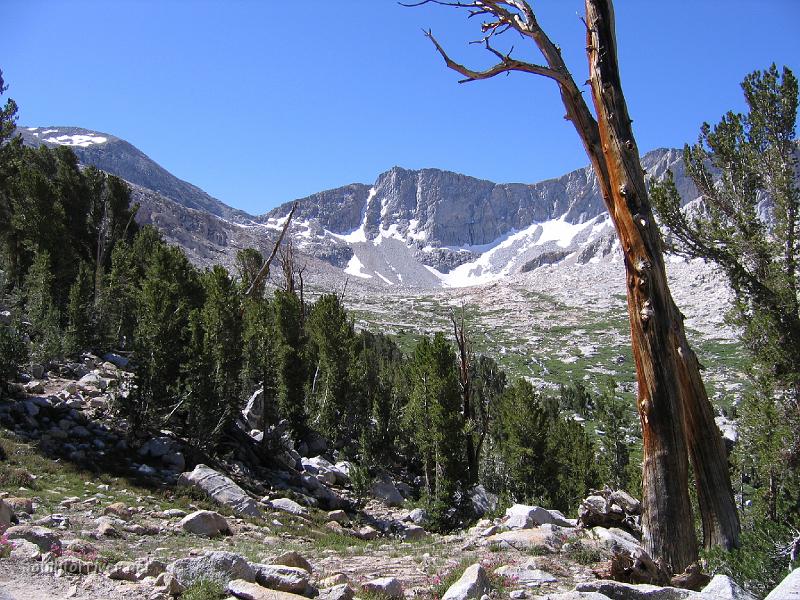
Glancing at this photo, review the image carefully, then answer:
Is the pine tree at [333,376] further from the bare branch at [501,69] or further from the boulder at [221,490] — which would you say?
the bare branch at [501,69]

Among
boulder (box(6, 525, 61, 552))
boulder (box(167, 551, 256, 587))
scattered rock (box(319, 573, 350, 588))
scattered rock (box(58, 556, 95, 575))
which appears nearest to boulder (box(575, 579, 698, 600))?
scattered rock (box(319, 573, 350, 588))

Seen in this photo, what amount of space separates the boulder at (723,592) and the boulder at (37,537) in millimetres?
6725

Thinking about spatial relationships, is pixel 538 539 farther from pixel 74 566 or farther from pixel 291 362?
pixel 291 362

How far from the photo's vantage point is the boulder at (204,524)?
976 centimetres

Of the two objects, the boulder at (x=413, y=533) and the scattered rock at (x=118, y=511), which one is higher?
the scattered rock at (x=118, y=511)

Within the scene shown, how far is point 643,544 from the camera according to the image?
5461 mm

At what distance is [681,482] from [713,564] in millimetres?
777

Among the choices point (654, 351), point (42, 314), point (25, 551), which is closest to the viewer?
point (654, 351)

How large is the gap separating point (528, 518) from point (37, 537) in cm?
886

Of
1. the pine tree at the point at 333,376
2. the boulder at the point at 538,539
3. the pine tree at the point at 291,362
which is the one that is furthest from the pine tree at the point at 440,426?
the boulder at the point at 538,539

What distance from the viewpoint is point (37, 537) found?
6.19m

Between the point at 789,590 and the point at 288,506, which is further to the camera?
the point at 288,506

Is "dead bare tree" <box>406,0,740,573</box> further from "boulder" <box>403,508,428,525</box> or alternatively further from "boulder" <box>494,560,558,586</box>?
"boulder" <box>403,508,428,525</box>

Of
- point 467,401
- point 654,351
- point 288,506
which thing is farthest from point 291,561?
point 467,401
